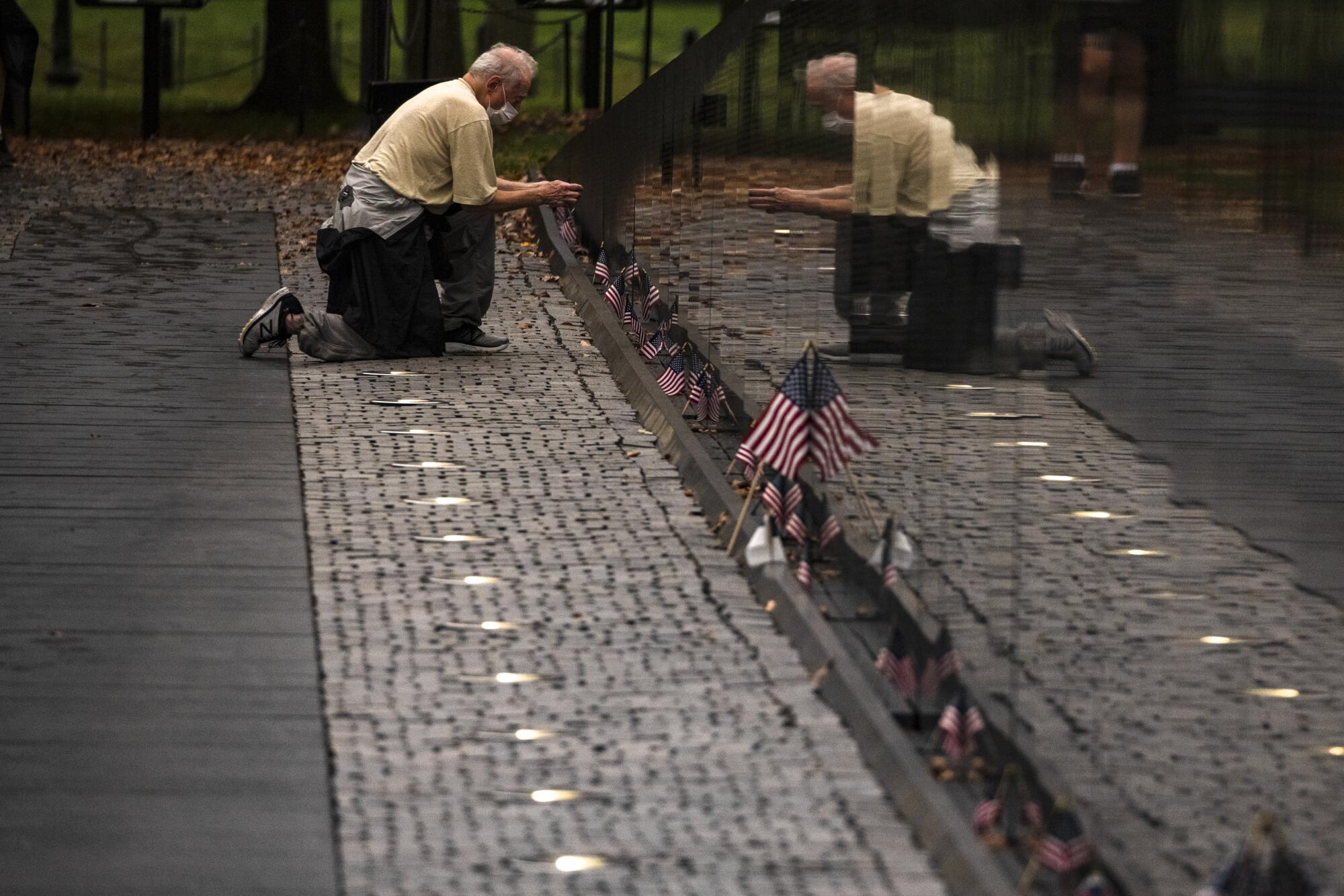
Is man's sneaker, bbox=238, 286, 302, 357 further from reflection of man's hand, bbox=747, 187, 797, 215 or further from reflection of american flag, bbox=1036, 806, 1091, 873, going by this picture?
reflection of american flag, bbox=1036, 806, 1091, 873

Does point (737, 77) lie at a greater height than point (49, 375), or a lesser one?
greater

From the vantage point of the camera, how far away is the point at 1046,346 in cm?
535

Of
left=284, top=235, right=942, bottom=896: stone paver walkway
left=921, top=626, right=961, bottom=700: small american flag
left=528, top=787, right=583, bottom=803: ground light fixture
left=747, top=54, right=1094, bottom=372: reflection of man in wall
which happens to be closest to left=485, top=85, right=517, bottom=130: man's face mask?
left=284, top=235, right=942, bottom=896: stone paver walkway

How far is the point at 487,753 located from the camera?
5.33 metres

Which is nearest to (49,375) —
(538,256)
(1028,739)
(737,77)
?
(737,77)

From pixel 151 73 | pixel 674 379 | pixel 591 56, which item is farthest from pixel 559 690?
pixel 591 56

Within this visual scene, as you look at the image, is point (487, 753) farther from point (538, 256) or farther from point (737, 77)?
point (538, 256)

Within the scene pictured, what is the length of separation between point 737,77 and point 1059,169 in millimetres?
4478

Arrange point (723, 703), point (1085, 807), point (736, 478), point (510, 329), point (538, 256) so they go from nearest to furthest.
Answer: point (1085, 807) → point (723, 703) → point (736, 478) → point (510, 329) → point (538, 256)

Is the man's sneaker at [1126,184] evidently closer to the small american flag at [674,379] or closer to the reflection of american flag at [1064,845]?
the reflection of american flag at [1064,845]

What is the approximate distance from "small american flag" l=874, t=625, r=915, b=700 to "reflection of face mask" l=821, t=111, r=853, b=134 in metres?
1.99

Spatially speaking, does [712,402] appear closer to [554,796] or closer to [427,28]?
[554,796]

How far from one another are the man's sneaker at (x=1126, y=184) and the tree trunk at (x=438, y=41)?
16468mm

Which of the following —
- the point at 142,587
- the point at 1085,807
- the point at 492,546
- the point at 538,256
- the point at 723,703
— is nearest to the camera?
the point at 1085,807
